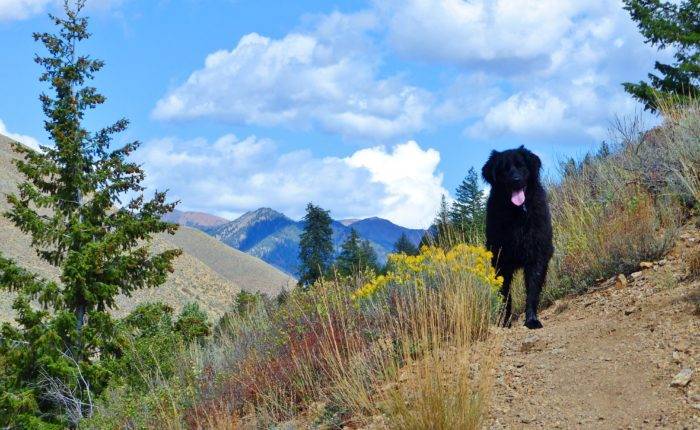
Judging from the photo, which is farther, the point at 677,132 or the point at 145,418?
the point at 677,132

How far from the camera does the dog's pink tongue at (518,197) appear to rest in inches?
291

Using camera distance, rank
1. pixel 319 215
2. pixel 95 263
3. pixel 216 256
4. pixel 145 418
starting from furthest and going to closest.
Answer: pixel 216 256, pixel 319 215, pixel 95 263, pixel 145 418

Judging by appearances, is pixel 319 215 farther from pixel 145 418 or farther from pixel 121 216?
pixel 145 418

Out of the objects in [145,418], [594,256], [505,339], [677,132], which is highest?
[677,132]

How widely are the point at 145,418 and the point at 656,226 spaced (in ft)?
20.3

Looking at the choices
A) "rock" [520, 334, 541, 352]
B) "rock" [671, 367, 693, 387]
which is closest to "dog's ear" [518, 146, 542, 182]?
"rock" [520, 334, 541, 352]

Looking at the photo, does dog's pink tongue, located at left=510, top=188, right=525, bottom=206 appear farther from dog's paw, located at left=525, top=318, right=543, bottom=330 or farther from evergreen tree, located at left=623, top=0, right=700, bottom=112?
evergreen tree, located at left=623, top=0, right=700, bottom=112

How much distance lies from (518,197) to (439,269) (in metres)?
1.11

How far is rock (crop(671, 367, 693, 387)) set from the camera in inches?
189

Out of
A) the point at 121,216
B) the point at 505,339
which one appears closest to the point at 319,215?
the point at 121,216

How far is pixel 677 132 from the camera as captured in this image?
396 inches

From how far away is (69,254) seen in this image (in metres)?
15.1

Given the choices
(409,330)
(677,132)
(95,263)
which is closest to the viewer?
(409,330)

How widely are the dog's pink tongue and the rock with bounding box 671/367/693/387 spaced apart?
9.20 ft
